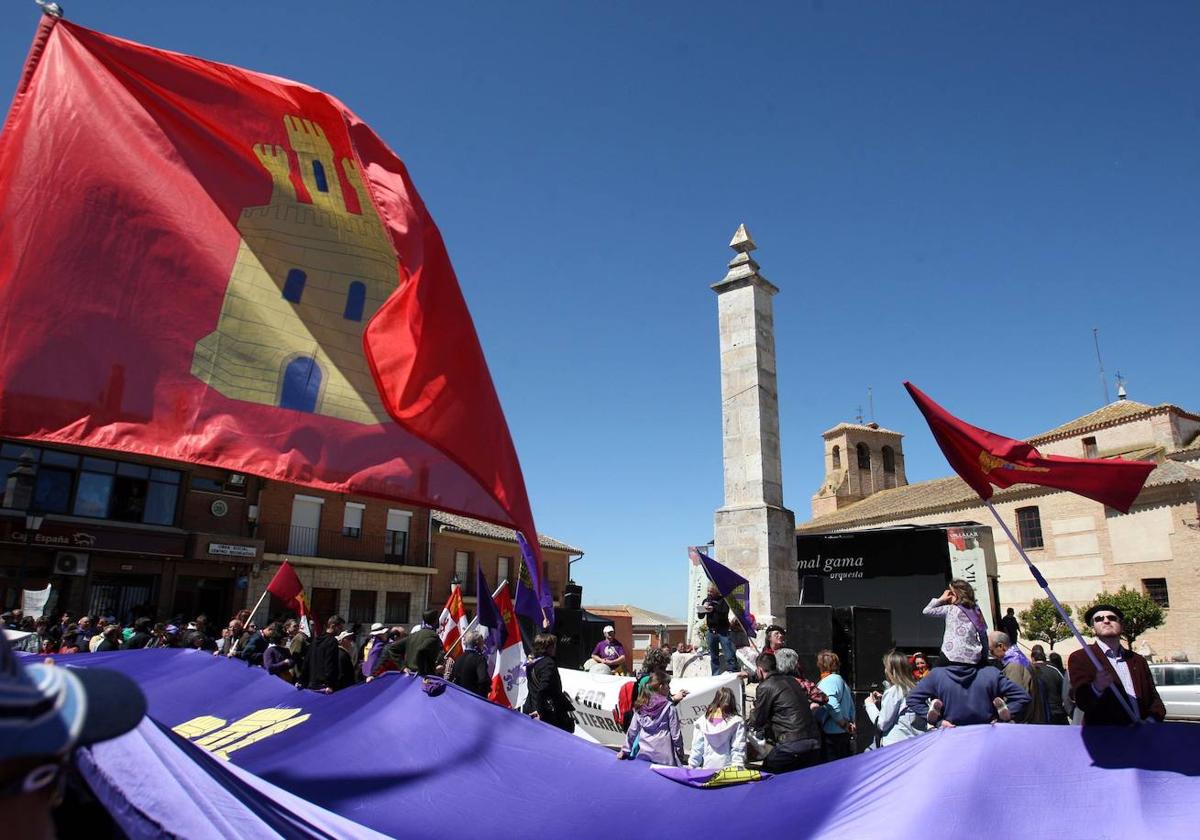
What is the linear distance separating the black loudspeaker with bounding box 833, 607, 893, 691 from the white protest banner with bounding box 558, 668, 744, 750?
1558 millimetres

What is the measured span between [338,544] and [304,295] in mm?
29249

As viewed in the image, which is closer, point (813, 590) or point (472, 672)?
point (472, 672)

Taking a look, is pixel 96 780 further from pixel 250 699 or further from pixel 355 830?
pixel 250 699

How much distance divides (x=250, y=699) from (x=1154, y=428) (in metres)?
43.0

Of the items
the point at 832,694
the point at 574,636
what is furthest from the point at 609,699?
the point at 574,636

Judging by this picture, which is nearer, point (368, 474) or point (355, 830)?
point (355, 830)

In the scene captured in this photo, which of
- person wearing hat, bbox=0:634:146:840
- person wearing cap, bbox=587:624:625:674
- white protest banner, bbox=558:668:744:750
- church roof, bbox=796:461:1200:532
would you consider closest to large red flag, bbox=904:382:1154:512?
person wearing hat, bbox=0:634:146:840

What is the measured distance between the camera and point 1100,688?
3.90 m

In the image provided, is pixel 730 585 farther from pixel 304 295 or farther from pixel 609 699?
pixel 304 295

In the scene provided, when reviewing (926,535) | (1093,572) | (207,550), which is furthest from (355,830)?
(1093,572)

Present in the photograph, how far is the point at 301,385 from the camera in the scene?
3.77 m

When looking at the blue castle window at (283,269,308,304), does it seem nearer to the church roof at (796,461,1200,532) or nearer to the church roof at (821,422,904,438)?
the church roof at (796,461,1200,532)

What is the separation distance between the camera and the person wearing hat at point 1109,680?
3.88 metres

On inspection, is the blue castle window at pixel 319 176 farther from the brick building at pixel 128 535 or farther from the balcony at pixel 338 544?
the balcony at pixel 338 544
